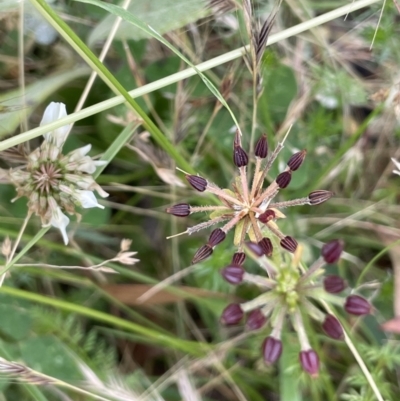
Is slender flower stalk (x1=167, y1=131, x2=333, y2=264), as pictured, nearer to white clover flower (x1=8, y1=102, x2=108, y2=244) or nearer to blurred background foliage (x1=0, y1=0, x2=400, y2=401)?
white clover flower (x1=8, y1=102, x2=108, y2=244)

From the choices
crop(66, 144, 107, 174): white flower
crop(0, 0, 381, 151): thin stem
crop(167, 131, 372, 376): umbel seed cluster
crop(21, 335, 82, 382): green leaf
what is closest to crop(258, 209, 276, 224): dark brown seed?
crop(167, 131, 372, 376): umbel seed cluster

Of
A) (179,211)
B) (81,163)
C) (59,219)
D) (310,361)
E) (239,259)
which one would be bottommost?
(310,361)

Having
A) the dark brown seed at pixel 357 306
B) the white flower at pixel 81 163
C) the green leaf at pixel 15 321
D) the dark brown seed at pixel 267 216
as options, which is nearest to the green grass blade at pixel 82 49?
the white flower at pixel 81 163

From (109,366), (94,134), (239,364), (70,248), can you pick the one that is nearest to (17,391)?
(109,366)

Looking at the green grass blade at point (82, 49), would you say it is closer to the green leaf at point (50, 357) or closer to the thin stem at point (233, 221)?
the thin stem at point (233, 221)

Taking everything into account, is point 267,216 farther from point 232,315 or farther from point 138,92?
point 138,92

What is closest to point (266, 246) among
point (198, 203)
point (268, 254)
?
point (268, 254)

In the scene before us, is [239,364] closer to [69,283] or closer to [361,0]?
[69,283]
